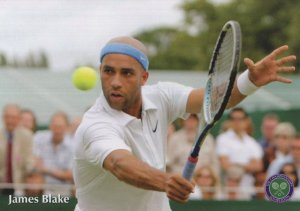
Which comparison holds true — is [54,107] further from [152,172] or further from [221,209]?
[152,172]

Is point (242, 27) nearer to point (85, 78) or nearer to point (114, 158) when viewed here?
point (85, 78)

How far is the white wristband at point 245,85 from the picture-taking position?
568cm

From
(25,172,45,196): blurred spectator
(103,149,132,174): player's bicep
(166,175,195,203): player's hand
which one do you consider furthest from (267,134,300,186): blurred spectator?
(166,175,195,203): player's hand

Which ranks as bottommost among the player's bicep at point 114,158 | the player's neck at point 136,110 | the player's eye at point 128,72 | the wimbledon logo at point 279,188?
the wimbledon logo at point 279,188

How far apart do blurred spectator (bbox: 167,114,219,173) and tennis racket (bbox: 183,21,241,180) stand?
4.25 m

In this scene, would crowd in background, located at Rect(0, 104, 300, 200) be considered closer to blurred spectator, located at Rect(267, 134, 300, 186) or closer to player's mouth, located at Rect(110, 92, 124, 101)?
blurred spectator, located at Rect(267, 134, 300, 186)

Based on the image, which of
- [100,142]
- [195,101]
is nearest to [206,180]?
[195,101]

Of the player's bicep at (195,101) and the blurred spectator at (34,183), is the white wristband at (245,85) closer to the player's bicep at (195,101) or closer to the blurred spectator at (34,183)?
the player's bicep at (195,101)

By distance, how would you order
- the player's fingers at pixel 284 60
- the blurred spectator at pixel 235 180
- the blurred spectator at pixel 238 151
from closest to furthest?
the player's fingers at pixel 284 60, the blurred spectator at pixel 235 180, the blurred spectator at pixel 238 151

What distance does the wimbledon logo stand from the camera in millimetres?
8859

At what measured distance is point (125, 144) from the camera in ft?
17.2

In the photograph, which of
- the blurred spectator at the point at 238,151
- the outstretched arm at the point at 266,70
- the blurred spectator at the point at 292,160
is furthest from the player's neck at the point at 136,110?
the blurred spectator at the point at 238,151

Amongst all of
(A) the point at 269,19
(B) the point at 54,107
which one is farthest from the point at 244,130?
(A) the point at 269,19

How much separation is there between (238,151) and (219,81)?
5.04 m
